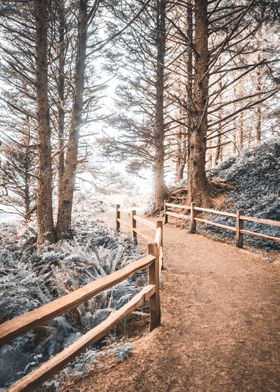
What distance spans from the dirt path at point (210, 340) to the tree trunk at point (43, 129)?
3.65 meters

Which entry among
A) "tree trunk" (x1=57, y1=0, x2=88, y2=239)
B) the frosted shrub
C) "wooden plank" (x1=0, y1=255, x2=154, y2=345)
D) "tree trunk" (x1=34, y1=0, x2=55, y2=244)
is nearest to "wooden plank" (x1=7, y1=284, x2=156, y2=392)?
"wooden plank" (x1=0, y1=255, x2=154, y2=345)

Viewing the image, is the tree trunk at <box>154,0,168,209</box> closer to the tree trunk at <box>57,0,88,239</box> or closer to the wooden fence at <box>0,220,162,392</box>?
the tree trunk at <box>57,0,88,239</box>

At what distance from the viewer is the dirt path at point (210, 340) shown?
288 centimetres

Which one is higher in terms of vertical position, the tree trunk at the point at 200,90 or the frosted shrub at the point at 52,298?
the tree trunk at the point at 200,90

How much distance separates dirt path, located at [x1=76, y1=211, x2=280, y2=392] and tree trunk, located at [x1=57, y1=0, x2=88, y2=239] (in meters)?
3.53

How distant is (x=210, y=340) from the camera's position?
145 inches

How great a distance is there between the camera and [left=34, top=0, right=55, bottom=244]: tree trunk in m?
7.08

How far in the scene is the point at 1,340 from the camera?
1.82 metres

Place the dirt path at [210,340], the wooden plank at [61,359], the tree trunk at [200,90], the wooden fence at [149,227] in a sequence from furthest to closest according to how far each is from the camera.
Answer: the tree trunk at [200,90], the wooden fence at [149,227], the dirt path at [210,340], the wooden plank at [61,359]

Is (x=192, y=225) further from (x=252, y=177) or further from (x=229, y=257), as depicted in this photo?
(x=252, y=177)

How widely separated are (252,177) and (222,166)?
3.15 meters

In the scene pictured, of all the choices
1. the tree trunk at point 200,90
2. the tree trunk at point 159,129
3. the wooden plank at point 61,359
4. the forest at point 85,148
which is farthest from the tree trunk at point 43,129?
the tree trunk at point 159,129

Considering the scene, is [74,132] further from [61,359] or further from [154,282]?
[61,359]

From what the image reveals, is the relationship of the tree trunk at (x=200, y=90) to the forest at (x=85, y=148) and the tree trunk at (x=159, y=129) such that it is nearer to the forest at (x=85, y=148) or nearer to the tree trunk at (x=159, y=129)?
the forest at (x=85, y=148)
